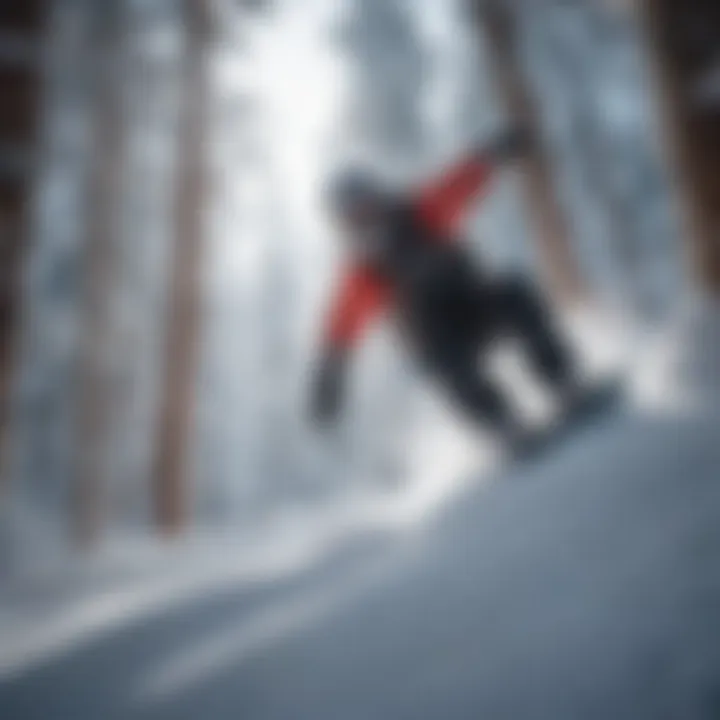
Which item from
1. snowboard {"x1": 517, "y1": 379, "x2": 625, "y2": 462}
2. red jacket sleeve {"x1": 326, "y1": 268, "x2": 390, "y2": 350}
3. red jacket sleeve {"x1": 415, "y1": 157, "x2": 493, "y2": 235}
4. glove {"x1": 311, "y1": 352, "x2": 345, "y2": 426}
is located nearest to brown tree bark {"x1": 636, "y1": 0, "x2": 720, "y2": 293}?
snowboard {"x1": 517, "y1": 379, "x2": 625, "y2": 462}

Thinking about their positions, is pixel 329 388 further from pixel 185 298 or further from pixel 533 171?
pixel 533 171

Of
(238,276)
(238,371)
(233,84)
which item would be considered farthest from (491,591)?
(238,371)

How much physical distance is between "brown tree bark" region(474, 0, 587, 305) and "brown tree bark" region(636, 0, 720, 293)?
1706mm

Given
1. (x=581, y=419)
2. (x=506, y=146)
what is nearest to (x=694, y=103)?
(x=506, y=146)

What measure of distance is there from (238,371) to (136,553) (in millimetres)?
19148

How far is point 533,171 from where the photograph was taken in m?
5.95

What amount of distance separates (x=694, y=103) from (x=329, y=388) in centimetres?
249

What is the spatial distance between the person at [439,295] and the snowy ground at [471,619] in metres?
0.64

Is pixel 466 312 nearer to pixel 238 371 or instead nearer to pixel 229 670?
pixel 229 670

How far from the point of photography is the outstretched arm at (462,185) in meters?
3.50

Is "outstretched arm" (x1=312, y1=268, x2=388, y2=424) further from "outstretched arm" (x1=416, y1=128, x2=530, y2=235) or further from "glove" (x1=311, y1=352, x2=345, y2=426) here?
"outstretched arm" (x1=416, y1=128, x2=530, y2=235)

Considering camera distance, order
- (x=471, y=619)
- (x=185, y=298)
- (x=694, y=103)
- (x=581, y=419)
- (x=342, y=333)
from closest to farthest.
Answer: (x=471, y=619) → (x=581, y=419) → (x=342, y=333) → (x=694, y=103) → (x=185, y=298)

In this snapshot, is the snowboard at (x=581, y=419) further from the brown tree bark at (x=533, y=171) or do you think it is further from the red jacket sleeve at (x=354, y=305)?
the brown tree bark at (x=533, y=171)

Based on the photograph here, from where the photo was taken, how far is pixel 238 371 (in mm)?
22750
